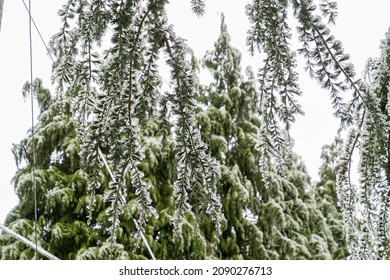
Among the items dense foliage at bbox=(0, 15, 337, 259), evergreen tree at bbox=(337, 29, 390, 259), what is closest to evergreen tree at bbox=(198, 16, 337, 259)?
dense foliage at bbox=(0, 15, 337, 259)

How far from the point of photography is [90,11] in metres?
0.69

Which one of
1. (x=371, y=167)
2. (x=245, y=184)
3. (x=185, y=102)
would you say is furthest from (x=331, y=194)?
(x=185, y=102)

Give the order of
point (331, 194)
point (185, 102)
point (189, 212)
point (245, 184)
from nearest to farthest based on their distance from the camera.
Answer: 1. point (185, 102)
2. point (189, 212)
3. point (245, 184)
4. point (331, 194)

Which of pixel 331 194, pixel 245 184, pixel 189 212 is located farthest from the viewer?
pixel 331 194

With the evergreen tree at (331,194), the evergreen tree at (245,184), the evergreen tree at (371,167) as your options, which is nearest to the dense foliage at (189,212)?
the evergreen tree at (245,184)

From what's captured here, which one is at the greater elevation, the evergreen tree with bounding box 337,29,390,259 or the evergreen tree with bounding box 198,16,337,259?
the evergreen tree with bounding box 198,16,337,259

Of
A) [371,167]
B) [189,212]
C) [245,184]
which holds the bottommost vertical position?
[371,167]

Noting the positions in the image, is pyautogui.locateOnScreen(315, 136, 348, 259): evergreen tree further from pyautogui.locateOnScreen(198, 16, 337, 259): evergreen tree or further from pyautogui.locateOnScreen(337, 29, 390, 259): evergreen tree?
pyautogui.locateOnScreen(337, 29, 390, 259): evergreen tree

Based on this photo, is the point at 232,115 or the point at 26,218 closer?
the point at 26,218

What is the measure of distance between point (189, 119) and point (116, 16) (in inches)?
7.7

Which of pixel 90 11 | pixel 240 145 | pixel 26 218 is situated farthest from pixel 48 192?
pixel 90 11

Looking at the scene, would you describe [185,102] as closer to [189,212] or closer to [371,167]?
[371,167]
